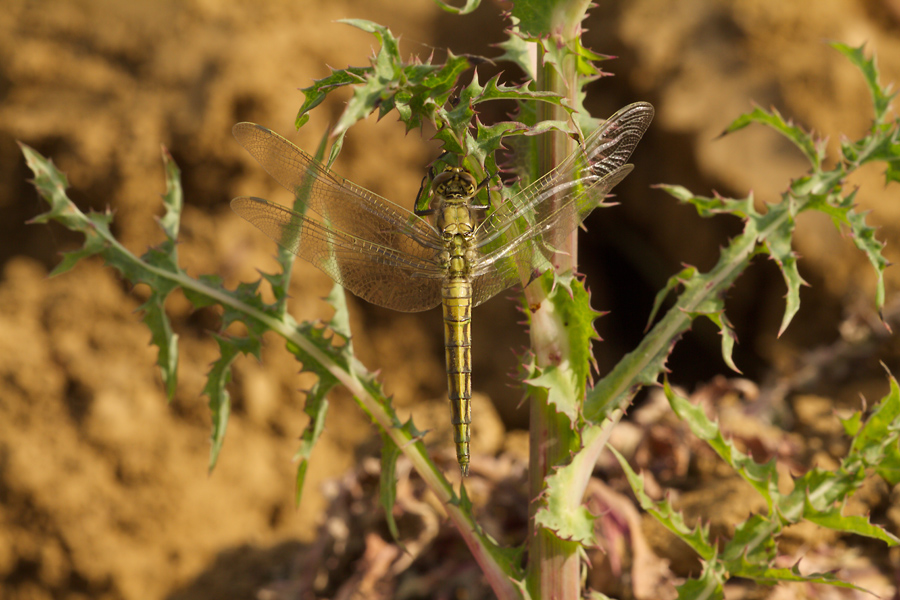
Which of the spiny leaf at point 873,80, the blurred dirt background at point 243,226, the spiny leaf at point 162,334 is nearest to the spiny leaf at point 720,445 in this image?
the spiny leaf at point 873,80

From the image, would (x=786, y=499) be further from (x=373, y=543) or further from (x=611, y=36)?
(x=611, y=36)

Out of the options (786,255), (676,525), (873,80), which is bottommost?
(676,525)

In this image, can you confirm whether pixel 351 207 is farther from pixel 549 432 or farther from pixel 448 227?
pixel 549 432

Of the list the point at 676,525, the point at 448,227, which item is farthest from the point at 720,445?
the point at 448,227

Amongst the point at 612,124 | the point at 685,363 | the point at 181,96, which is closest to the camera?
the point at 612,124

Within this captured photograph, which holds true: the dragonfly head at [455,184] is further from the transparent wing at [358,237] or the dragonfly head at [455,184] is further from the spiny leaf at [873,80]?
the spiny leaf at [873,80]

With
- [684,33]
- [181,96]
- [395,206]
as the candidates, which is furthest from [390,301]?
[684,33]
